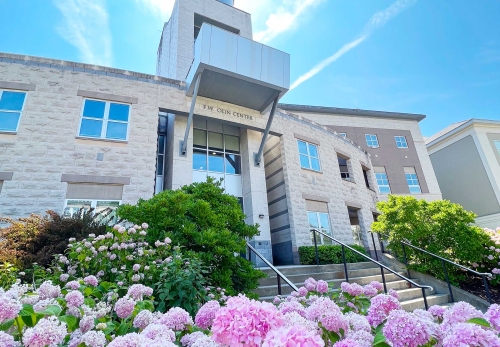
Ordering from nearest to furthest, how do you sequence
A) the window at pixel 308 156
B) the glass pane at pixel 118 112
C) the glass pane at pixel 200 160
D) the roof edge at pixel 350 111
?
the glass pane at pixel 118 112 < the glass pane at pixel 200 160 < the window at pixel 308 156 < the roof edge at pixel 350 111

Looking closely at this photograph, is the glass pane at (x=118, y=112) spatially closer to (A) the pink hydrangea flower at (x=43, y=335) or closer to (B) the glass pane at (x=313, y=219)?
(B) the glass pane at (x=313, y=219)

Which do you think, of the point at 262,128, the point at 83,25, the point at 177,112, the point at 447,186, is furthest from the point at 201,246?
the point at 447,186

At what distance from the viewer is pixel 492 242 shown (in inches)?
334

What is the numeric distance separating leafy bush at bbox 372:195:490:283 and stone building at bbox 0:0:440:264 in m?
2.81

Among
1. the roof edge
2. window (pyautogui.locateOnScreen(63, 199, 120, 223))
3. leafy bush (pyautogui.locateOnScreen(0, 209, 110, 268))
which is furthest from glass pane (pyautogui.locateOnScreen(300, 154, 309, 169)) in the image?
the roof edge

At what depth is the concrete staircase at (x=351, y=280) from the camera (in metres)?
6.23

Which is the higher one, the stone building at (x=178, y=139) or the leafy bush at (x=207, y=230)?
the stone building at (x=178, y=139)

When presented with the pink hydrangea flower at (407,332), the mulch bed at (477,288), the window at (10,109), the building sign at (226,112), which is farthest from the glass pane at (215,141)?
the pink hydrangea flower at (407,332)

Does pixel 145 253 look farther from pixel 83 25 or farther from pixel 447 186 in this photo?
pixel 447 186

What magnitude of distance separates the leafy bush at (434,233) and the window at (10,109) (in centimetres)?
1303

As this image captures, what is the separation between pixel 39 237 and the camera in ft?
16.7

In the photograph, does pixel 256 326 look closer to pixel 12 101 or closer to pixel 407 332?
pixel 407 332

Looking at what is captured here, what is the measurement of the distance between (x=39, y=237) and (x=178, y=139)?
5523 millimetres

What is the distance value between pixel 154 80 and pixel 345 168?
1158cm
